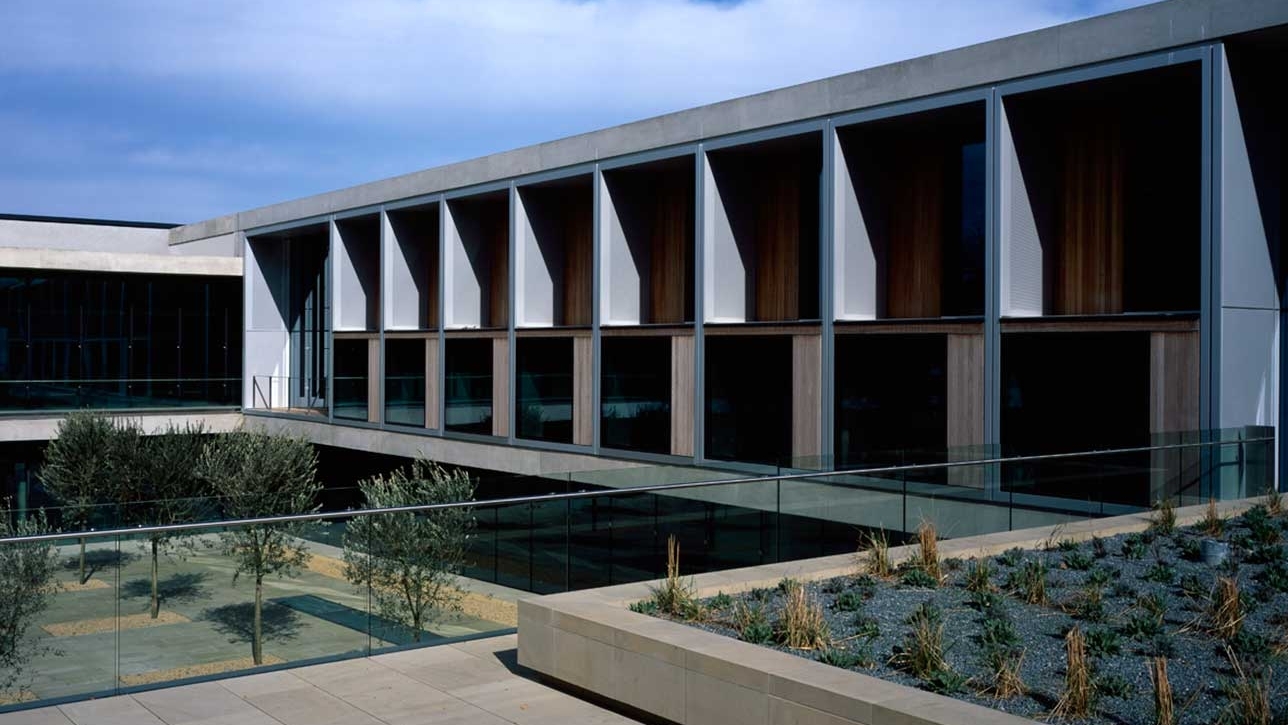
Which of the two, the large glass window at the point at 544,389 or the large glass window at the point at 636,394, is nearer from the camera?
the large glass window at the point at 636,394

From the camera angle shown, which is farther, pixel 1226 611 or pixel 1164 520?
pixel 1164 520

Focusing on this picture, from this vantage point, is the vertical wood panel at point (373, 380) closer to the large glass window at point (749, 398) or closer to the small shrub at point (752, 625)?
the large glass window at point (749, 398)

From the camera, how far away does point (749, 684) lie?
6914mm

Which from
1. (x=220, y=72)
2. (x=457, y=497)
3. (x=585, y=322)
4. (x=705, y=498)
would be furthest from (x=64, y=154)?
(x=705, y=498)

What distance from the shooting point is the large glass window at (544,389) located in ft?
82.5

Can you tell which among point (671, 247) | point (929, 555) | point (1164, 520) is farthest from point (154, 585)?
point (671, 247)

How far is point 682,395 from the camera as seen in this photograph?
2234cm

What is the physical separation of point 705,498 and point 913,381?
7512 mm

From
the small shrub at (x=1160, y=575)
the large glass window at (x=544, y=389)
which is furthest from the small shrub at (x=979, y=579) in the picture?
the large glass window at (x=544, y=389)

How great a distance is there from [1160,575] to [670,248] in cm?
1575

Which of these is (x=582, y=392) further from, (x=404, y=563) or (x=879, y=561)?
(x=879, y=561)

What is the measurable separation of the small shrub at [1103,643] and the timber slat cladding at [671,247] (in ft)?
54.1

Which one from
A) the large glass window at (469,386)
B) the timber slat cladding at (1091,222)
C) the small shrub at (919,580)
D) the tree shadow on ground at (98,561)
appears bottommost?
the small shrub at (919,580)

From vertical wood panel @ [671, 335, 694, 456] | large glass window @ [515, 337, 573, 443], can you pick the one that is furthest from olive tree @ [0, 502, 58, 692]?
large glass window @ [515, 337, 573, 443]
